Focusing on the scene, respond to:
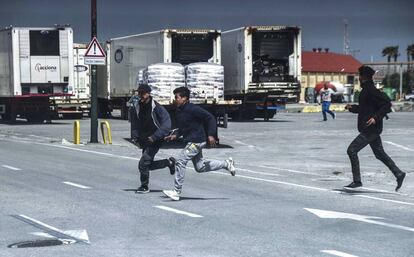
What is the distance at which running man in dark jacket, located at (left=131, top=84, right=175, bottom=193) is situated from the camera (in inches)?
493

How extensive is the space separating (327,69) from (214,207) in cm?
11710

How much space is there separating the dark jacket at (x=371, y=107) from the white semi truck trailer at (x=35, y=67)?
24.0 metres

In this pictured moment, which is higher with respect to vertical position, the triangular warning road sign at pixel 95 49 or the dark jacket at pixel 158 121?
the triangular warning road sign at pixel 95 49

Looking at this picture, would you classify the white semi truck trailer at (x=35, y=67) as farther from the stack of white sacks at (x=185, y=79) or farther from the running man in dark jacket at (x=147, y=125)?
the running man in dark jacket at (x=147, y=125)

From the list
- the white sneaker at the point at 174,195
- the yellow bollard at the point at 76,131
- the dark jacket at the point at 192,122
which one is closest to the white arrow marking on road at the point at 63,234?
the white sneaker at the point at 174,195

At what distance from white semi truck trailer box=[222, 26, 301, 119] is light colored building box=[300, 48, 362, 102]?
86172 millimetres

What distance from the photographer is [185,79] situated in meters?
27.3

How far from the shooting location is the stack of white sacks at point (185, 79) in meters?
25.8

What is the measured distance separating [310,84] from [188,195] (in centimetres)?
11186

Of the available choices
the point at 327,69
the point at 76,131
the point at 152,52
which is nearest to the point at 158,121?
the point at 76,131

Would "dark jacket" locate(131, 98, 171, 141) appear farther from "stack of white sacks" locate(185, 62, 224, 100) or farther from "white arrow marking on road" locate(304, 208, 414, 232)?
"stack of white sacks" locate(185, 62, 224, 100)

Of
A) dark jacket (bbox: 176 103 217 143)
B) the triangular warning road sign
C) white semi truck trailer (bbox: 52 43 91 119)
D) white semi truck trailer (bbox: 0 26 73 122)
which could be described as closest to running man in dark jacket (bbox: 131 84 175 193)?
dark jacket (bbox: 176 103 217 143)

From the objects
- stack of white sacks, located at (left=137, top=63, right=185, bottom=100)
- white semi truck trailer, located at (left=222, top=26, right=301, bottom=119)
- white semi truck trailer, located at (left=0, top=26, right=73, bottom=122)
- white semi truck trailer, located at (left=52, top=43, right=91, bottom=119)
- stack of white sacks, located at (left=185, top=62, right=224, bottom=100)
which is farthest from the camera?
white semi truck trailer, located at (left=52, top=43, right=91, bottom=119)

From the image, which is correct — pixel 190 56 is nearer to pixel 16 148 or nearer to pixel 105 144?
pixel 105 144
